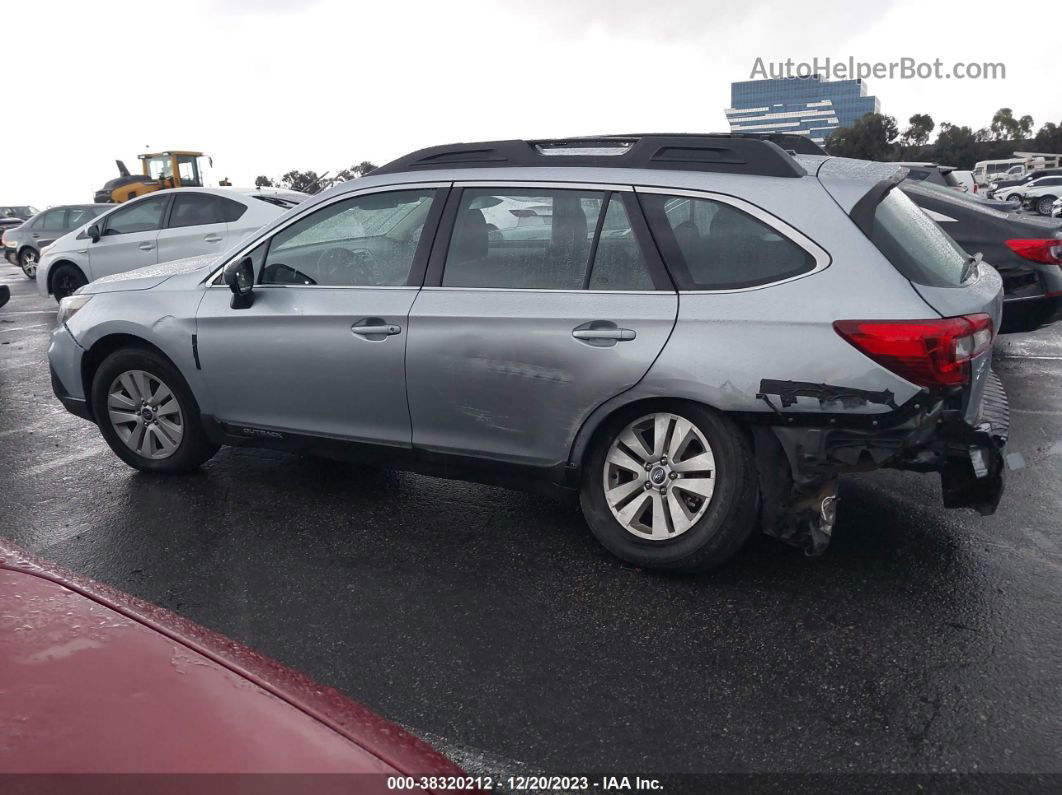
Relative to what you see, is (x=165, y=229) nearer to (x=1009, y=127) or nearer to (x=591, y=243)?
(x=591, y=243)

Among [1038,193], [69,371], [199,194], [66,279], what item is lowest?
[1038,193]

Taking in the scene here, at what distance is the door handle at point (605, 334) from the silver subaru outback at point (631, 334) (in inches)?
0.4

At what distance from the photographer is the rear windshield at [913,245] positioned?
11.9ft

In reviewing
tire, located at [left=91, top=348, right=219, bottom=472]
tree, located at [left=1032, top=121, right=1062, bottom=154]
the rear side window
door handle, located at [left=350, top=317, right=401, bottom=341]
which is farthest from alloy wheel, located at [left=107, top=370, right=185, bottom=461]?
tree, located at [left=1032, top=121, right=1062, bottom=154]

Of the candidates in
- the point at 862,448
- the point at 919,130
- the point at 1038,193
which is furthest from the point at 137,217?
the point at 919,130

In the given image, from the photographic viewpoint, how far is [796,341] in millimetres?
3539

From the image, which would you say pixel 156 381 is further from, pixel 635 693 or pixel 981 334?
pixel 981 334

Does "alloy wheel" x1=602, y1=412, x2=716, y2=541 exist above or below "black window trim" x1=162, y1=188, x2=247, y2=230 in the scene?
below

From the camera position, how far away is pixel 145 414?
17.2 feet

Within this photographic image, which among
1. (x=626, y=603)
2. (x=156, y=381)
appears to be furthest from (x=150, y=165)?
(x=626, y=603)

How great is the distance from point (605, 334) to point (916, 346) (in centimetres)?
120

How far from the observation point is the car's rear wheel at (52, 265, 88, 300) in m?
13.9

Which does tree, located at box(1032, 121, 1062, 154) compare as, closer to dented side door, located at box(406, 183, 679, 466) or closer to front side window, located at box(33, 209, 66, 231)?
front side window, located at box(33, 209, 66, 231)

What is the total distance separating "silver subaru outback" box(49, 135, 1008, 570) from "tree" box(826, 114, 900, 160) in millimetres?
78787
